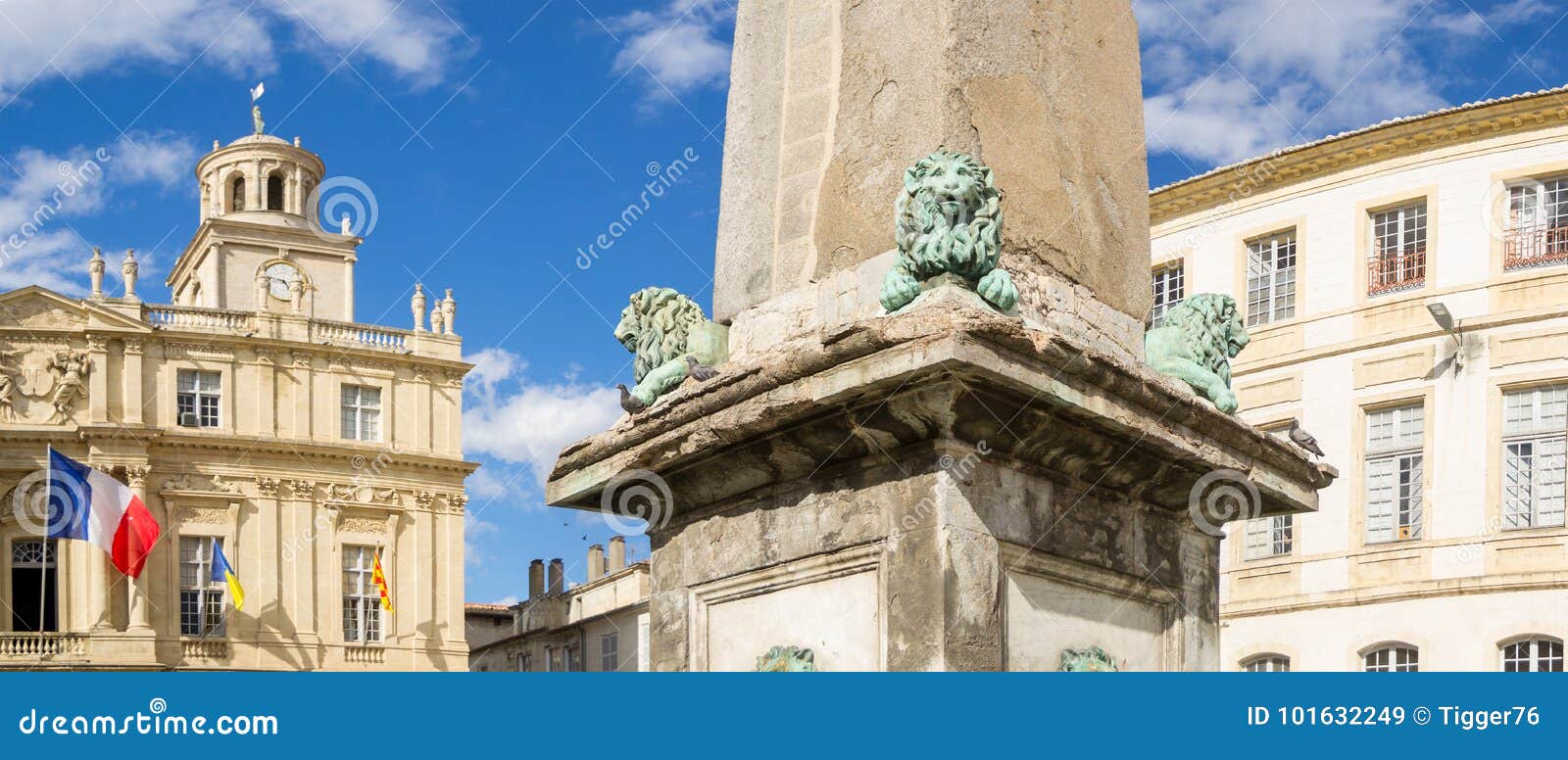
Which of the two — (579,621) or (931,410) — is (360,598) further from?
(931,410)

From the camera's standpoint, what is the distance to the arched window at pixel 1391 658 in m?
26.5

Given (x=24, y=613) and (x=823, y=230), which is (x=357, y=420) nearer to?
(x=24, y=613)

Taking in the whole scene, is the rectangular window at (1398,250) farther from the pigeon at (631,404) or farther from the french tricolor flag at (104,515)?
the french tricolor flag at (104,515)

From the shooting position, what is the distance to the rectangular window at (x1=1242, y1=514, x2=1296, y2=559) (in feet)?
92.3

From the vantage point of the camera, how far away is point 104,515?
3994 centimetres

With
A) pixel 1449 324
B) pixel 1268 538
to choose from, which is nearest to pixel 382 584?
Result: pixel 1268 538

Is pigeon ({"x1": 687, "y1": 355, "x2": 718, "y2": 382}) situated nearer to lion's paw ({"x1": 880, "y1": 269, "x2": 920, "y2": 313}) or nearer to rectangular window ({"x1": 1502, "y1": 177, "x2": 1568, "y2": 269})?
lion's paw ({"x1": 880, "y1": 269, "x2": 920, "y2": 313})

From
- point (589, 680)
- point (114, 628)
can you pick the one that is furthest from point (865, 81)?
point (114, 628)

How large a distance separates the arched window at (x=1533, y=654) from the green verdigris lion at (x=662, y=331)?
71.9 ft

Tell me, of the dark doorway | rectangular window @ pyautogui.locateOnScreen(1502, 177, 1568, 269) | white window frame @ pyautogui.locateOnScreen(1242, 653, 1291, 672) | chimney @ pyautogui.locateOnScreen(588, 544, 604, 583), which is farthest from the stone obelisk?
chimney @ pyautogui.locateOnScreen(588, 544, 604, 583)

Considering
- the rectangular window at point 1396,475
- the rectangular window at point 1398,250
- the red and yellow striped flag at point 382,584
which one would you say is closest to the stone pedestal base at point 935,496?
the rectangular window at point 1396,475

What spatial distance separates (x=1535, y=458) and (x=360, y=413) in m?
31.0

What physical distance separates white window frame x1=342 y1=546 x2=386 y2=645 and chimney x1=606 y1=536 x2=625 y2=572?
8279 mm

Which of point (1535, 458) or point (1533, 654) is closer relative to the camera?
point (1533, 654)
